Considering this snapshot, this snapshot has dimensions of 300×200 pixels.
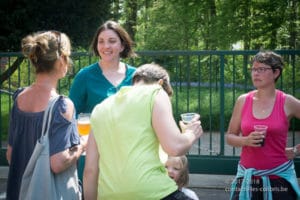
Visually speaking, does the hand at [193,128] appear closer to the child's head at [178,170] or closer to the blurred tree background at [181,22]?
the child's head at [178,170]

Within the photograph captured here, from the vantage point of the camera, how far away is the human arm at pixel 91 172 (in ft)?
7.75

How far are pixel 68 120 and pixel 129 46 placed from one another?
46.2 inches

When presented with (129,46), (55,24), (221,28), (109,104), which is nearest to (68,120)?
(109,104)

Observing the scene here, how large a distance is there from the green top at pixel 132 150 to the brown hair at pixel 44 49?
502mm

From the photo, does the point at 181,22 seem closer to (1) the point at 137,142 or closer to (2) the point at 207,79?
(2) the point at 207,79

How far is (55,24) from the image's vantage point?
12945mm

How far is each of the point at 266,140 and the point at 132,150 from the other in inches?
49.5

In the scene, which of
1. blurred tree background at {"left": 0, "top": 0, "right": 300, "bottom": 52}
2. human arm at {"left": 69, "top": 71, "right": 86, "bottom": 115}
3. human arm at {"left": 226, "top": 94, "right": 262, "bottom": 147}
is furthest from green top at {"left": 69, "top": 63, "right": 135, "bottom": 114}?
blurred tree background at {"left": 0, "top": 0, "right": 300, "bottom": 52}

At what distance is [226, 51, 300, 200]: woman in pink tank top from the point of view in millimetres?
3100

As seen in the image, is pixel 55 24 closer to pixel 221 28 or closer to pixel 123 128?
pixel 221 28

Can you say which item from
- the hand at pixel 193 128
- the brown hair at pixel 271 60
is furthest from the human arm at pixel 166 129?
the brown hair at pixel 271 60

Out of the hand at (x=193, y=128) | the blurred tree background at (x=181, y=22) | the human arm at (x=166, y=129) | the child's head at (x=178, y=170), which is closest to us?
the human arm at (x=166, y=129)

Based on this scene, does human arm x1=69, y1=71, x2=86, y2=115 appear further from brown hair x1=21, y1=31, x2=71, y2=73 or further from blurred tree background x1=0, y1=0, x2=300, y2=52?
blurred tree background x1=0, y1=0, x2=300, y2=52

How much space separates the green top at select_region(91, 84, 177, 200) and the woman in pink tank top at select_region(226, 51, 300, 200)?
1.06 metres
